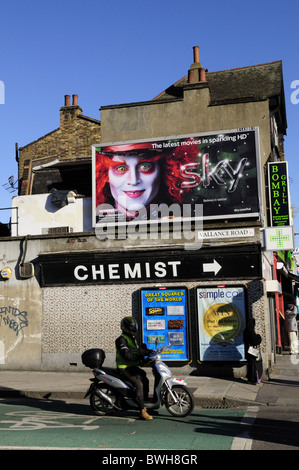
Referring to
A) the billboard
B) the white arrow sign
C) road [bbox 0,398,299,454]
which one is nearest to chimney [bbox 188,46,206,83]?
the billboard

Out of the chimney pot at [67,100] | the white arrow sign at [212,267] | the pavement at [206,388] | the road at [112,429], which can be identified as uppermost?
the chimney pot at [67,100]

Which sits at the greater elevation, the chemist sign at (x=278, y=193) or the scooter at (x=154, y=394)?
the chemist sign at (x=278, y=193)

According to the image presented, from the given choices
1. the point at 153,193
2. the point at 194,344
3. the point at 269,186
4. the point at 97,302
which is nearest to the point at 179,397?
the point at 194,344

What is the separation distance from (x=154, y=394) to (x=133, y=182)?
10.2 metres

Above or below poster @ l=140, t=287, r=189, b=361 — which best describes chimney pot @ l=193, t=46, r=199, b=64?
above

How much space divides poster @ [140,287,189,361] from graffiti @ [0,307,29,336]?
4.00m

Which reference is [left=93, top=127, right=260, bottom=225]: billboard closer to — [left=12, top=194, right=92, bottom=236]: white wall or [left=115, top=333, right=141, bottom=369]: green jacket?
[left=12, top=194, right=92, bottom=236]: white wall

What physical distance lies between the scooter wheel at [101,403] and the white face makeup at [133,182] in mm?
A: 9316

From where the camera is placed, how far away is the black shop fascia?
15.7 meters

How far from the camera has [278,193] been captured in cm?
2017

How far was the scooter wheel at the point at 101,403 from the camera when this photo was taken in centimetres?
970

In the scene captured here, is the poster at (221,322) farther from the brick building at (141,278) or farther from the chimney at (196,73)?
the chimney at (196,73)

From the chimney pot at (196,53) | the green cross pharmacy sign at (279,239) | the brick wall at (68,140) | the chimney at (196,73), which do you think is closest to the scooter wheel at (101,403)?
the green cross pharmacy sign at (279,239)

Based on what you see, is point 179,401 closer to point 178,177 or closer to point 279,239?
point 279,239
